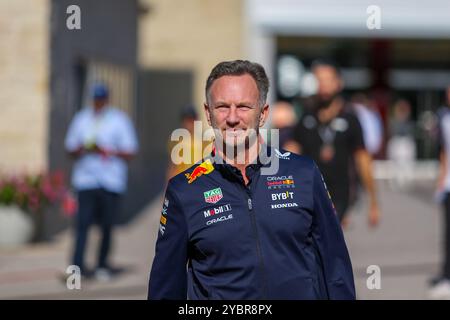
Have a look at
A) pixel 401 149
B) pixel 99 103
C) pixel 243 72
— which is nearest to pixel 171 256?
pixel 243 72

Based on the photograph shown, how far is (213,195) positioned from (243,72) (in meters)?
0.48

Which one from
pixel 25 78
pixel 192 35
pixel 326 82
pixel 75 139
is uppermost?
pixel 192 35

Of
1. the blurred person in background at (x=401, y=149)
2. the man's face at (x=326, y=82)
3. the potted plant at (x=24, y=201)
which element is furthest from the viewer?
→ the blurred person in background at (x=401, y=149)

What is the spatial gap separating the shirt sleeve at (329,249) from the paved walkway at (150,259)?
5.20 meters

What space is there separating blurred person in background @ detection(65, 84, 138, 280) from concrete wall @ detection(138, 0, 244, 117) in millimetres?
16401

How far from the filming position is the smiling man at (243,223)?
342cm

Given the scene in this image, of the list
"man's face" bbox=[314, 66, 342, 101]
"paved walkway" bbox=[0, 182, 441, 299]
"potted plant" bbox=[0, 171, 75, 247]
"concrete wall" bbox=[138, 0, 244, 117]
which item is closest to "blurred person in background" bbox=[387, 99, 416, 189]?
"concrete wall" bbox=[138, 0, 244, 117]

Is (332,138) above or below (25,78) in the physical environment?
below

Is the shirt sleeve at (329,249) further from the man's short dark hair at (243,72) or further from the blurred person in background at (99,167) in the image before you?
the blurred person in background at (99,167)

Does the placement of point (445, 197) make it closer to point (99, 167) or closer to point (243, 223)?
point (99, 167)

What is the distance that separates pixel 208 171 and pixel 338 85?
3.96 m

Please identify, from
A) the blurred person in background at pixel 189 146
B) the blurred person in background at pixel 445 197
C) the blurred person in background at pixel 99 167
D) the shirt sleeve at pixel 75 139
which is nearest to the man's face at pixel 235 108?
the blurred person in background at pixel 445 197

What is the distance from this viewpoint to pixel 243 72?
3.50 metres
